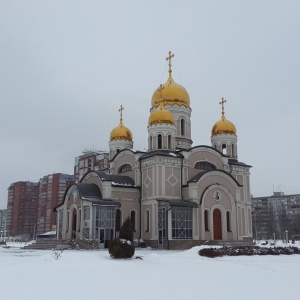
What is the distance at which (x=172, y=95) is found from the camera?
38.3m

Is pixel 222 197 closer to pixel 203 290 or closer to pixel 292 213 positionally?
pixel 203 290

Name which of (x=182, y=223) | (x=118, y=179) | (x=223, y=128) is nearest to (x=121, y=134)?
(x=118, y=179)

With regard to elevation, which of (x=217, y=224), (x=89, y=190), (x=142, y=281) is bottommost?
(x=142, y=281)

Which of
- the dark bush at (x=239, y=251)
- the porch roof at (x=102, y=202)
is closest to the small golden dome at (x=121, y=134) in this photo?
the porch roof at (x=102, y=202)

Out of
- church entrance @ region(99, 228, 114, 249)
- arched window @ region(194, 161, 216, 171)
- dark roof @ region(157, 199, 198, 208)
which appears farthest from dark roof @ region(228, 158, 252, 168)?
church entrance @ region(99, 228, 114, 249)

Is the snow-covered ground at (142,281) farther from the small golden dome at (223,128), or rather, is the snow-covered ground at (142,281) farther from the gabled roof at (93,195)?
the small golden dome at (223,128)

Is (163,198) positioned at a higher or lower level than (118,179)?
lower

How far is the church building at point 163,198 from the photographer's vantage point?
3003 centimetres

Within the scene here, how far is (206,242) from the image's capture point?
3073cm

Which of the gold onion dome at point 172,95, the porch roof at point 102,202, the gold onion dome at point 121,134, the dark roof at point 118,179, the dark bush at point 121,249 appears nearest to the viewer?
the dark bush at point 121,249

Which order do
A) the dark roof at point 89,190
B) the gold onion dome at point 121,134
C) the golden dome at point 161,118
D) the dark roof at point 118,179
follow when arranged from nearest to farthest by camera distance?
the dark roof at point 89,190, the dark roof at point 118,179, the golden dome at point 161,118, the gold onion dome at point 121,134

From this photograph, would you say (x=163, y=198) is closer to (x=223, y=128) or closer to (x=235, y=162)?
(x=235, y=162)

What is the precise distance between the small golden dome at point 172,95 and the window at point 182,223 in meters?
11.7

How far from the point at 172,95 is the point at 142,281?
27911 mm
